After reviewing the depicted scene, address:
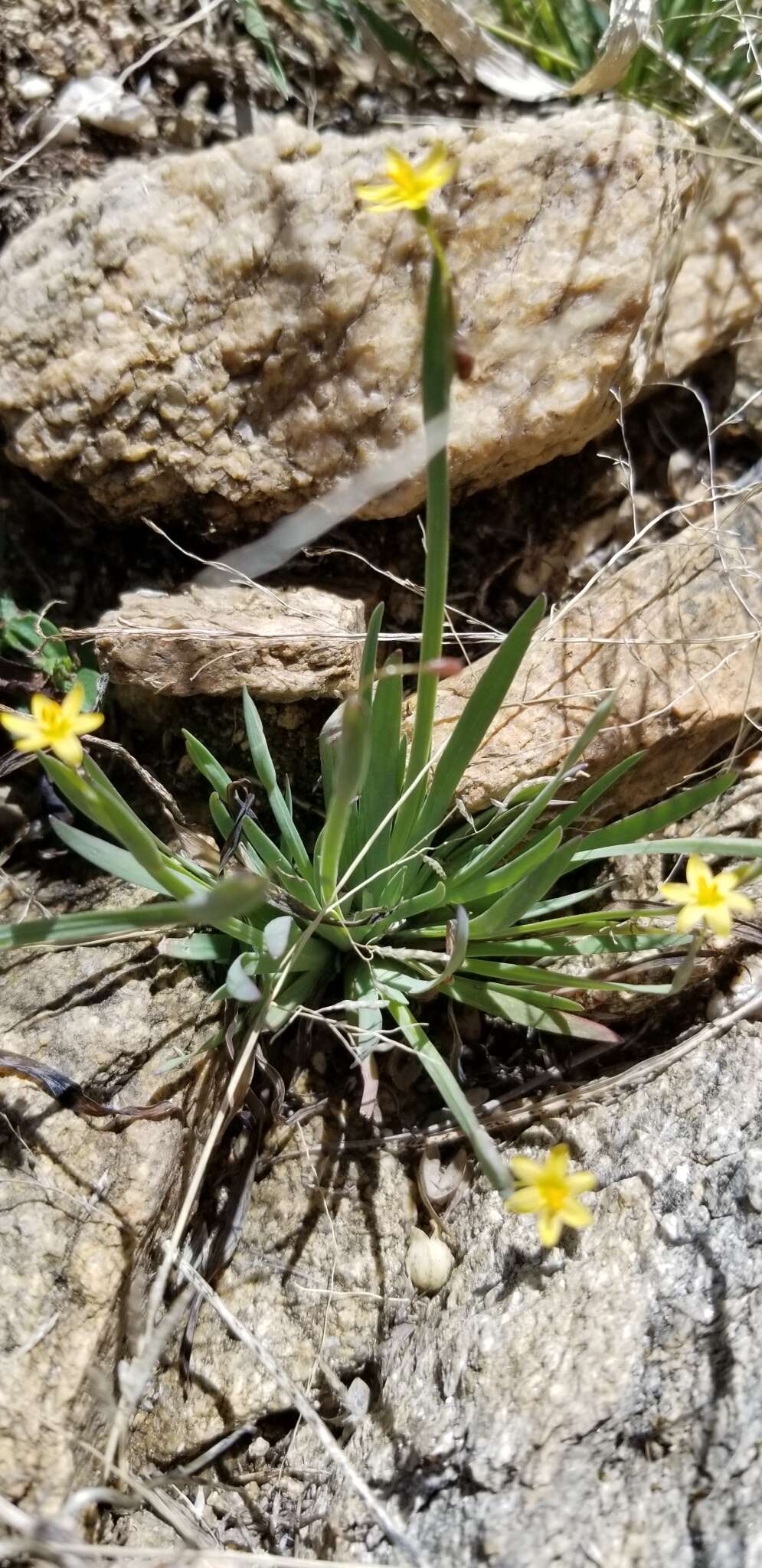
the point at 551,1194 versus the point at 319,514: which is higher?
the point at 319,514

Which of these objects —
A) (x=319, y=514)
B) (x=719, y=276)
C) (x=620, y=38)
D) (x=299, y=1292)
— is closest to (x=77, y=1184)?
(x=299, y=1292)

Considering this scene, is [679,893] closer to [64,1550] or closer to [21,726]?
[21,726]

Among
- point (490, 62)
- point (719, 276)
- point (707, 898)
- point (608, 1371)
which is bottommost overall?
point (608, 1371)

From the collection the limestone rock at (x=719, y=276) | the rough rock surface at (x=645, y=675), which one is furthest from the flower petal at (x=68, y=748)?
the limestone rock at (x=719, y=276)

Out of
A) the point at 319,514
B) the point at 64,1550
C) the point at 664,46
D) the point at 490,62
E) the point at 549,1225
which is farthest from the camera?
the point at 490,62

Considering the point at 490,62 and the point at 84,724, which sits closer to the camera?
the point at 84,724

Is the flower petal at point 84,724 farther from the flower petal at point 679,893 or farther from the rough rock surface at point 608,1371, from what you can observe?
the rough rock surface at point 608,1371

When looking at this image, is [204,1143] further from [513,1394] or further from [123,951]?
[513,1394]
